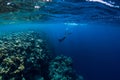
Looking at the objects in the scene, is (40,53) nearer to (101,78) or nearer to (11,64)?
(11,64)

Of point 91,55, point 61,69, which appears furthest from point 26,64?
point 91,55

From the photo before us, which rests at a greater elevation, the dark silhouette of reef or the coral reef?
the dark silhouette of reef

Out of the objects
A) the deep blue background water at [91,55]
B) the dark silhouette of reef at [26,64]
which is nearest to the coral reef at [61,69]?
the dark silhouette of reef at [26,64]

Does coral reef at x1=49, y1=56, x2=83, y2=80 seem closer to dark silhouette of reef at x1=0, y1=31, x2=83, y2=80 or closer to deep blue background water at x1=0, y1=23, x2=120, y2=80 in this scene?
dark silhouette of reef at x1=0, y1=31, x2=83, y2=80

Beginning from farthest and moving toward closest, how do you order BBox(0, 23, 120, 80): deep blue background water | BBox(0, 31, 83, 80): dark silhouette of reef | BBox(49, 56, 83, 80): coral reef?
BBox(0, 23, 120, 80): deep blue background water < BBox(49, 56, 83, 80): coral reef < BBox(0, 31, 83, 80): dark silhouette of reef

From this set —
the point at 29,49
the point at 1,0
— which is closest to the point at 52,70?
the point at 29,49

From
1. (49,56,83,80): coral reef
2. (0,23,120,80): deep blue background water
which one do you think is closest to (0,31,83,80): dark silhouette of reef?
(49,56,83,80): coral reef

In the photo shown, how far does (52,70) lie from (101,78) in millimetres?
18825

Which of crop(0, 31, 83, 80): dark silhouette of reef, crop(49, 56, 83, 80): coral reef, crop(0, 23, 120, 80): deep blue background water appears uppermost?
crop(0, 31, 83, 80): dark silhouette of reef

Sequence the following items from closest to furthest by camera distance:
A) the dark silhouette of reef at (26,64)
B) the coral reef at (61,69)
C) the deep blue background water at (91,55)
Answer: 1. the dark silhouette of reef at (26,64)
2. the coral reef at (61,69)
3. the deep blue background water at (91,55)

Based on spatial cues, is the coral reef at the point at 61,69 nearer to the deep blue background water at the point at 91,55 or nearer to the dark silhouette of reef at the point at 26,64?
the dark silhouette of reef at the point at 26,64

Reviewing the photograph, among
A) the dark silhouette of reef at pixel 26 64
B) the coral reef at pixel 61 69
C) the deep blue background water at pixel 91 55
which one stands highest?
the dark silhouette of reef at pixel 26 64

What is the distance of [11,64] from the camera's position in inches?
416

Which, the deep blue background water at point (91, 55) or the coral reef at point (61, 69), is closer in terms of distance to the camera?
the coral reef at point (61, 69)
